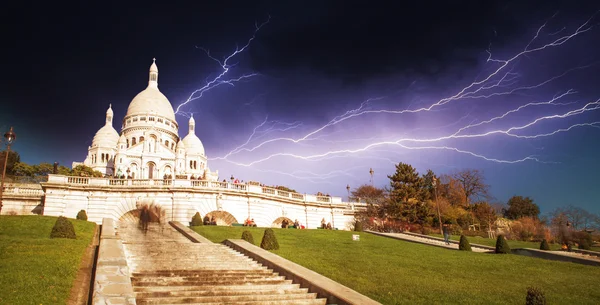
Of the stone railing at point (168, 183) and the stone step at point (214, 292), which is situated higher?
the stone railing at point (168, 183)

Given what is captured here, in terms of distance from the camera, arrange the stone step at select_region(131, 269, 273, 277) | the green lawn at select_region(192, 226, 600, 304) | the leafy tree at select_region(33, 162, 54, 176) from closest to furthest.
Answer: the stone step at select_region(131, 269, 273, 277)
the green lawn at select_region(192, 226, 600, 304)
the leafy tree at select_region(33, 162, 54, 176)

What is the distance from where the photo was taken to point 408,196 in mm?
47125

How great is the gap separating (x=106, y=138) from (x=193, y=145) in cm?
1934

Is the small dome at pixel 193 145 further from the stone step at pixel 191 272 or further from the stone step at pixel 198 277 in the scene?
the stone step at pixel 198 277

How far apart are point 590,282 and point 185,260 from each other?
15.5 m

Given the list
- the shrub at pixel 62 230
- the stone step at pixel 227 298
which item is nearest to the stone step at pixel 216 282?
the stone step at pixel 227 298

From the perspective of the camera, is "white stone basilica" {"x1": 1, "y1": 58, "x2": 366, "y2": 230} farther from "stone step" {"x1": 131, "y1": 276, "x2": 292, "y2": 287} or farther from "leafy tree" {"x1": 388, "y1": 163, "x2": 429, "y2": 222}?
"stone step" {"x1": 131, "y1": 276, "x2": 292, "y2": 287}

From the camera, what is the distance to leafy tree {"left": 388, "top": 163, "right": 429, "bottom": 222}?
45.9 m

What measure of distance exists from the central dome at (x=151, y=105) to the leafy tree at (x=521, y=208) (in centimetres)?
7500

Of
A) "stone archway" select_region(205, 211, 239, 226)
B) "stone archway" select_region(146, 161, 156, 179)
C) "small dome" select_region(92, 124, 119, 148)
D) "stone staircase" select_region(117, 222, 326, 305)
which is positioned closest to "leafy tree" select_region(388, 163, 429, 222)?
"stone archway" select_region(205, 211, 239, 226)

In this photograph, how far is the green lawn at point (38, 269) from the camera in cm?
894

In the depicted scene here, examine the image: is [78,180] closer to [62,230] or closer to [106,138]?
[62,230]

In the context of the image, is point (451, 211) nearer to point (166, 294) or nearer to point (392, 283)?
point (392, 283)

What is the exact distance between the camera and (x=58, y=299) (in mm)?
8898
